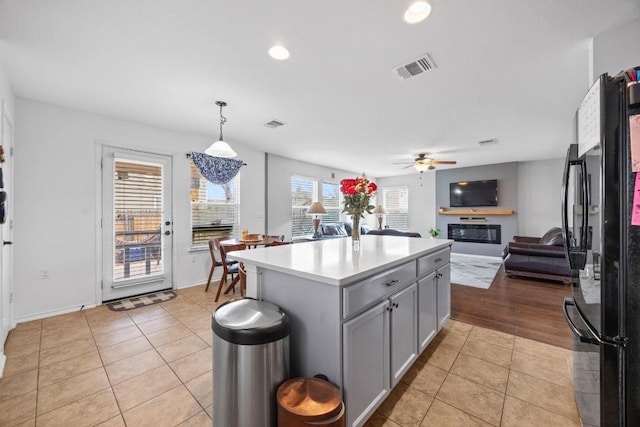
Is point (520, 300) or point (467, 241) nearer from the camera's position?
point (520, 300)

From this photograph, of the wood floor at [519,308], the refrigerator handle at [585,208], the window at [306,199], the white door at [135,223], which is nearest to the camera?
the refrigerator handle at [585,208]

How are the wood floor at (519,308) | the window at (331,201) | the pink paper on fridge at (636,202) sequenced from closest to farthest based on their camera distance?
the pink paper on fridge at (636,202) < the wood floor at (519,308) < the window at (331,201)

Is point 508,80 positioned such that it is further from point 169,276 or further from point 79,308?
point 79,308

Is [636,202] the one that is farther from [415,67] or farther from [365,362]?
[415,67]

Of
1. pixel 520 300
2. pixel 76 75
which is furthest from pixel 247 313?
pixel 520 300

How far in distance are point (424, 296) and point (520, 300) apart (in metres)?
2.46

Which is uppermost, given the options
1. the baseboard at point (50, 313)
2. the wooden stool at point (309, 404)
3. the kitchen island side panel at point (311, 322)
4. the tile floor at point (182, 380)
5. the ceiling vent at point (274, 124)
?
the ceiling vent at point (274, 124)

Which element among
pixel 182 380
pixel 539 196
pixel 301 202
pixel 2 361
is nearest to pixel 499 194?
pixel 539 196

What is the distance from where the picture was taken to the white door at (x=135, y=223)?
3.45 metres

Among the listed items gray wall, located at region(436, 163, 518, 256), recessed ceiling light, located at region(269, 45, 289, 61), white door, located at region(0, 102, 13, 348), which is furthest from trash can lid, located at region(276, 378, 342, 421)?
gray wall, located at region(436, 163, 518, 256)

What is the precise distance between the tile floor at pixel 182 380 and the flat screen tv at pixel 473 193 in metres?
A: 5.27

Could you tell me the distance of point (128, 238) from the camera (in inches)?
142

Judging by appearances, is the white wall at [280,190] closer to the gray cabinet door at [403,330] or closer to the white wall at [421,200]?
the white wall at [421,200]

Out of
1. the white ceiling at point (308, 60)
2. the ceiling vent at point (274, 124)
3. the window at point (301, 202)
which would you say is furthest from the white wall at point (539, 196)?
the ceiling vent at point (274, 124)
